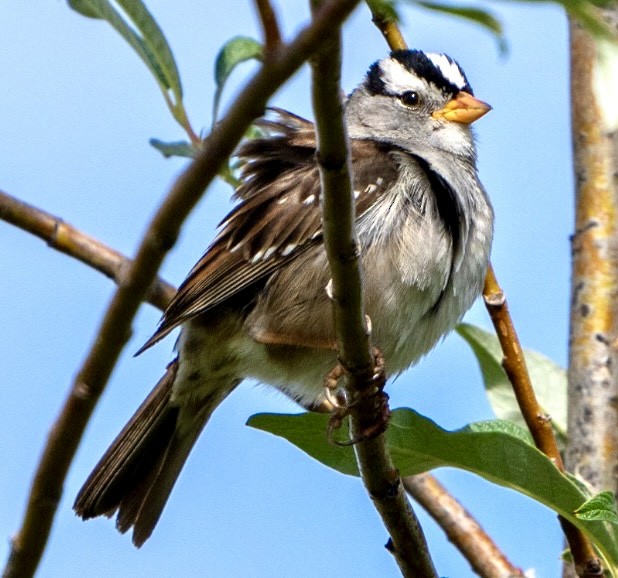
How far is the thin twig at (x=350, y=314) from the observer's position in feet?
4.63

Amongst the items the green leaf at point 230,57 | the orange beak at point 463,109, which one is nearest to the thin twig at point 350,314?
the green leaf at point 230,57

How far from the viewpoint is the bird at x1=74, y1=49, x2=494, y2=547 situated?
3.26 meters

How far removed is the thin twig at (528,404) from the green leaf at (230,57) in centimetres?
126

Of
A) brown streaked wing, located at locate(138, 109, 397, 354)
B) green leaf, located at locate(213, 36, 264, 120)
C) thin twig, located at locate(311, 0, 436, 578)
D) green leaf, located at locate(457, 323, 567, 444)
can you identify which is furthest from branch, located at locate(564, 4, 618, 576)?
green leaf, located at locate(213, 36, 264, 120)

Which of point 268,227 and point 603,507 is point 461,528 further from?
point 603,507

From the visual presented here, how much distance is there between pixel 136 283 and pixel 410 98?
3260mm

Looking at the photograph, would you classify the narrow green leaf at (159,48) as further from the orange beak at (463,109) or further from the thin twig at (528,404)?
the orange beak at (463,109)

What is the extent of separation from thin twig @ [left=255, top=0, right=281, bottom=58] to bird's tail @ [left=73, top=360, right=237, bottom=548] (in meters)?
2.65

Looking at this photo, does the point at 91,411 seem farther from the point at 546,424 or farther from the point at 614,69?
the point at 546,424

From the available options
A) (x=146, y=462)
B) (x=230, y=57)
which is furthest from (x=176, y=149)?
(x=146, y=462)

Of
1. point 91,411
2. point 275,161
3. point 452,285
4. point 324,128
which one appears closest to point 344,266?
point 324,128

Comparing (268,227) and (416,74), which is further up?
(416,74)

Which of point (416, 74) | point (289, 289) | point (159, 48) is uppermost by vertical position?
point (416, 74)

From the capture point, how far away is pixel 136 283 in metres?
1.30
